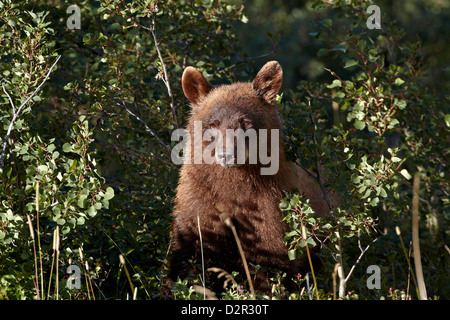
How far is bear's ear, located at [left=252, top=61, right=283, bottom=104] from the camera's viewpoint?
18.4 ft

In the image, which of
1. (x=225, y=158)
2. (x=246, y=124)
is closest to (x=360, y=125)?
(x=246, y=124)

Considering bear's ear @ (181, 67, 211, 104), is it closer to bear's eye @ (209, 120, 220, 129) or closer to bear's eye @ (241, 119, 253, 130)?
bear's eye @ (209, 120, 220, 129)

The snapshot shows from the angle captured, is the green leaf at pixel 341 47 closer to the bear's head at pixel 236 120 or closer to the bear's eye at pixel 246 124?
the bear's head at pixel 236 120

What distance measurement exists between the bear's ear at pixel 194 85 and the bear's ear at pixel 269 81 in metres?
0.48

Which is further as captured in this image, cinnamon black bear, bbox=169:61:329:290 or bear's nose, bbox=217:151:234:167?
cinnamon black bear, bbox=169:61:329:290

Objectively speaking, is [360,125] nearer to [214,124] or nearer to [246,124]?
[246,124]

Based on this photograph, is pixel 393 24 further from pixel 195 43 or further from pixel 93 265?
pixel 93 265

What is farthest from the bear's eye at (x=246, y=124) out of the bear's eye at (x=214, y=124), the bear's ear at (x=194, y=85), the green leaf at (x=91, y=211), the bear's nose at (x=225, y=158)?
the green leaf at (x=91, y=211)

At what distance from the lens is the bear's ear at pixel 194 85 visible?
5.72 meters

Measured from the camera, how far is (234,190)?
17.6ft

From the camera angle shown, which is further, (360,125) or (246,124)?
(246,124)

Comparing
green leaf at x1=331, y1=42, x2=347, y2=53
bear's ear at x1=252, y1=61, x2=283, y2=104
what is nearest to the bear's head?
bear's ear at x1=252, y1=61, x2=283, y2=104

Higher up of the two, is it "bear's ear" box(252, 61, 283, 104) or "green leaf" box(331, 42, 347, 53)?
"green leaf" box(331, 42, 347, 53)

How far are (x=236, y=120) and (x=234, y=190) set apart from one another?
604 mm
